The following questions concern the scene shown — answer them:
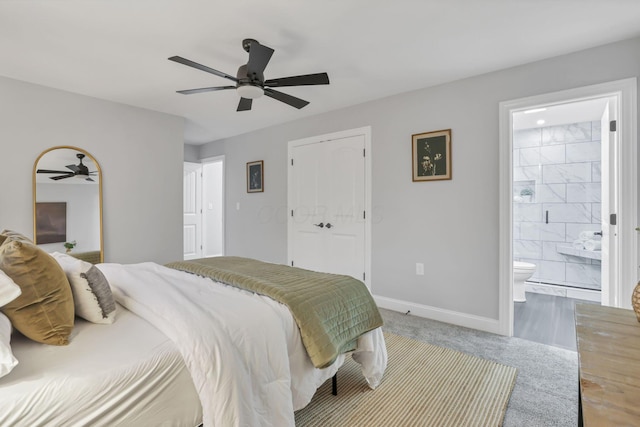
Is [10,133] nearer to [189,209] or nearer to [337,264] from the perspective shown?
[189,209]

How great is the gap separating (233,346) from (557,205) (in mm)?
4821

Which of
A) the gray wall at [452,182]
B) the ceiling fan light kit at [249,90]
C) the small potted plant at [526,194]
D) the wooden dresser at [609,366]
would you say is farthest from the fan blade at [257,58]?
the small potted plant at [526,194]

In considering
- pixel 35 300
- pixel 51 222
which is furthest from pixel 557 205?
pixel 51 222

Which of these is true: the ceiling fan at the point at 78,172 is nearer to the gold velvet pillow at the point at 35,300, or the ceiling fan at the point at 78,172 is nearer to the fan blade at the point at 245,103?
the fan blade at the point at 245,103

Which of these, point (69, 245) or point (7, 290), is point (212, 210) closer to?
point (69, 245)

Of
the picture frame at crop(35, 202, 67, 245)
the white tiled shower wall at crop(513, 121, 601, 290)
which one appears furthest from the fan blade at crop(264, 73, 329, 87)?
the white tiled shower wall at crop(513, 121, 601, 290)

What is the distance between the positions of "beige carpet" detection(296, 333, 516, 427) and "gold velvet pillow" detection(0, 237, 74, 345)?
47.7 inches

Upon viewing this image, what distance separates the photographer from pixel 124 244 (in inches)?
147

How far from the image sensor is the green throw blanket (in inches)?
62.2

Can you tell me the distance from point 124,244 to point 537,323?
Result: 459 centimetres

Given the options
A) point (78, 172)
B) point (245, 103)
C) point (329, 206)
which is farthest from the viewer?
point (329, 206)

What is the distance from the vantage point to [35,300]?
116 cm

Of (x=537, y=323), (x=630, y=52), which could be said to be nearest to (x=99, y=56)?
(x=630, y=52)

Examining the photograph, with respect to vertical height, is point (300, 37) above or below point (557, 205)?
above
